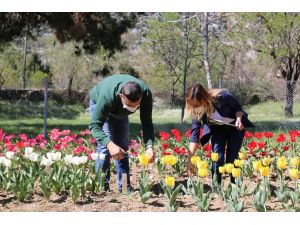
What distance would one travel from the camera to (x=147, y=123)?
3914 mm

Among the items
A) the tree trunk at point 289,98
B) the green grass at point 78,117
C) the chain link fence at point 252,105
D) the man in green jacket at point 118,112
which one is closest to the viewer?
the man in green jacket at point 118,112

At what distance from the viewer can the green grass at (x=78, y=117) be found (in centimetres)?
1203

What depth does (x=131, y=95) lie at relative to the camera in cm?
338

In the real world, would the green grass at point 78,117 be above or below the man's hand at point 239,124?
below

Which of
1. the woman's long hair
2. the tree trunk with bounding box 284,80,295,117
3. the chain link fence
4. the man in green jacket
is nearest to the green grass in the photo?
the chain link fence

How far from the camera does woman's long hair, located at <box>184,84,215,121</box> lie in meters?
3.70

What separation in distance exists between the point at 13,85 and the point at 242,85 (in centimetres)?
1821

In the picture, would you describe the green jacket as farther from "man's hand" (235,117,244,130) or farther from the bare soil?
"man's hand" (235,117,244,130)

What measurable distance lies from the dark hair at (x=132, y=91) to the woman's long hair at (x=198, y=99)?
49 centimetres

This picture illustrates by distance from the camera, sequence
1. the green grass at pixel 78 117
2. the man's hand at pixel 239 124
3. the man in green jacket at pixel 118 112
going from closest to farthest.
Result: 1. the man in green jacket at pixel 118 112
2. the man's hand at pixel 239 124
3. the green grass at pixel 78 117

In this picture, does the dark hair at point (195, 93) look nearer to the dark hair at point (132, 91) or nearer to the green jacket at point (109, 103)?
the green jacket at point (109, 103)

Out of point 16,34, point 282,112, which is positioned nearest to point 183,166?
point 16,34

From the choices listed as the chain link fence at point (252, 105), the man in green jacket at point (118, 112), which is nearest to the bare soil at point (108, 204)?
the man in green jacket at point (118, 112)

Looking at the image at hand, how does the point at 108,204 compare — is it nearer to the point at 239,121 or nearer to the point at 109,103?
the point at 109,103
